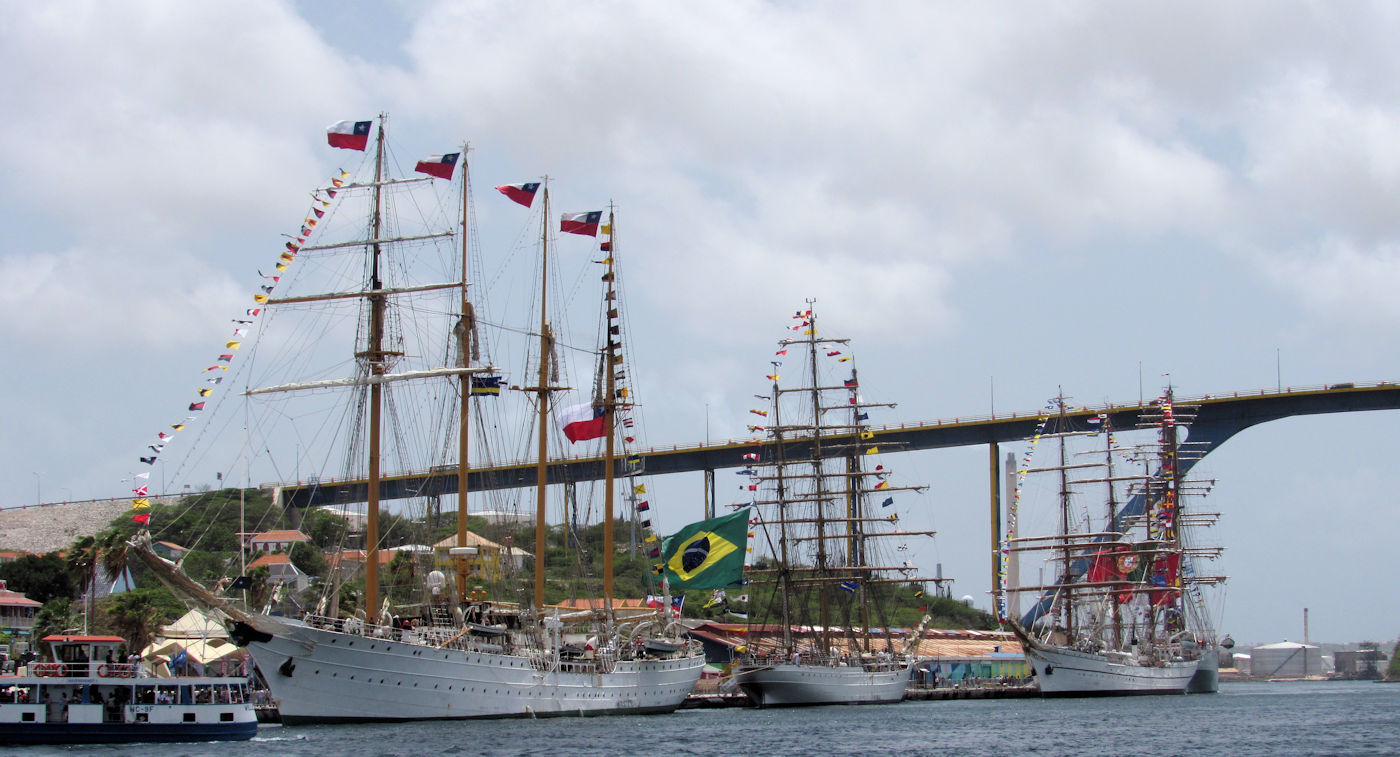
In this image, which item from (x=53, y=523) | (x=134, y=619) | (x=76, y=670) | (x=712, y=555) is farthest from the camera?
(x=53, y=523)

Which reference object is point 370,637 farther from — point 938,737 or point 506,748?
point 938,737

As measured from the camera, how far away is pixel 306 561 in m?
115

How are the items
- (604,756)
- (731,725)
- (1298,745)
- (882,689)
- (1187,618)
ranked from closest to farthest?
1. (604,756)
2. (1298,745)
3. (731,725)
4. (882,689)
5. (1187,618)

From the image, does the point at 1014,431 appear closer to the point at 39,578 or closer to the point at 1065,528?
the point at 1065,528

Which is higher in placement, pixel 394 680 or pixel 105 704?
pixel 105 704

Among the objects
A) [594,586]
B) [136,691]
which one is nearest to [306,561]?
[594,586]

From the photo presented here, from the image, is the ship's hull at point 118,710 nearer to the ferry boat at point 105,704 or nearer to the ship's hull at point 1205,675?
the ferry boat at point 105,704

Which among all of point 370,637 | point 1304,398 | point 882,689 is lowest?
point 882,689

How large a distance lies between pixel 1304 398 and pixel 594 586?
217 feet

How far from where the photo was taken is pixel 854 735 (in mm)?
55156

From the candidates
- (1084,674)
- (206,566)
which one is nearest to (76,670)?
(1084,674)

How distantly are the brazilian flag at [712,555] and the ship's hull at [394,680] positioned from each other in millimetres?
15656

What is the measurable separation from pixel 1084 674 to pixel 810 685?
69.1 ft

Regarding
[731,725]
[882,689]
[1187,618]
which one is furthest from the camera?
[1187,618]
